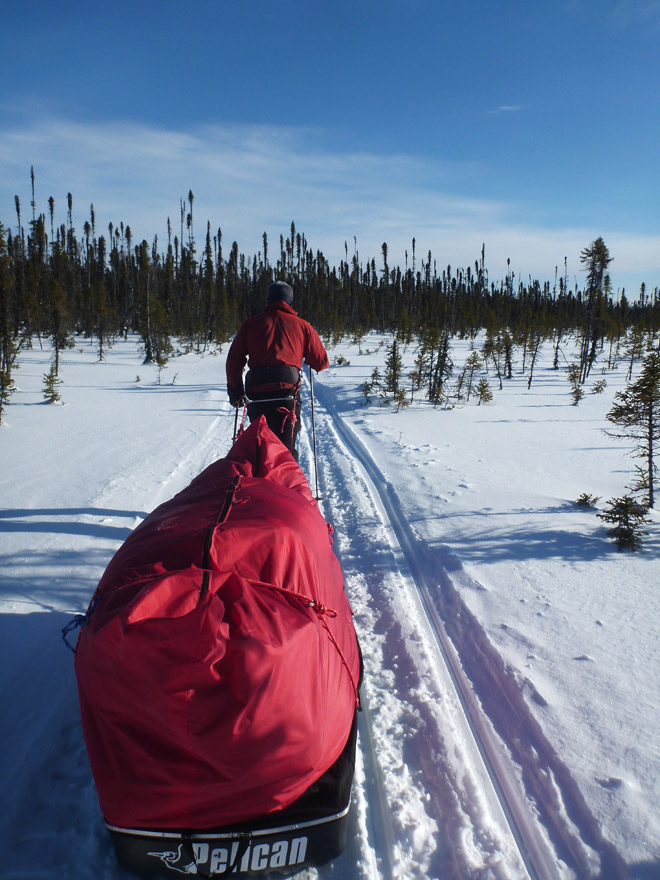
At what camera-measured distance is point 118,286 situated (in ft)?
149

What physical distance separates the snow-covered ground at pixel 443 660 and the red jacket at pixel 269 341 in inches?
63.2

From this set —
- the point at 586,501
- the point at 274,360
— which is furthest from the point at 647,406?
the point at 274,360

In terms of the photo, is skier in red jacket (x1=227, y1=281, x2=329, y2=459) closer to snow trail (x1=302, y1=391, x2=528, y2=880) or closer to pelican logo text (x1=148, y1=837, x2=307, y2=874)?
snow trail (x1=302, y1=391, x2=528, y2=880)

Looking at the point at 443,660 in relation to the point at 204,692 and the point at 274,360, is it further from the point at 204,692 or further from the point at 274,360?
the point at 274,360

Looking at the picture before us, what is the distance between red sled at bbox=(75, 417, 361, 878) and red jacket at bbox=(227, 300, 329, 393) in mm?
3101

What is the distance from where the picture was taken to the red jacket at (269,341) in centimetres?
462

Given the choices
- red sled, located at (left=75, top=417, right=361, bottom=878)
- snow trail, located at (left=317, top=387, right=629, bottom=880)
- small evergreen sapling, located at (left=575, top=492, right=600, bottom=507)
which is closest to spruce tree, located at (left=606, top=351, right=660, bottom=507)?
small evergreen sapling, located at (left=575, top=492, right=600, bottom=507)

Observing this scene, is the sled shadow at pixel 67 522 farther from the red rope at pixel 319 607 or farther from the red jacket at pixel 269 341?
the red rope at pixel 319 607

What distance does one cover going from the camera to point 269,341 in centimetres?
463

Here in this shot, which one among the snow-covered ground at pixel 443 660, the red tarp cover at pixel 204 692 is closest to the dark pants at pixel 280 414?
the snow-covered ground at pixel 443 660

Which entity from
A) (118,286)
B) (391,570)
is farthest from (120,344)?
(391,570)

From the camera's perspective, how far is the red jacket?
462 cm

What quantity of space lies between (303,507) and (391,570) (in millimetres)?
1831

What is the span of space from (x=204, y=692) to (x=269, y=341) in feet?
12.0
